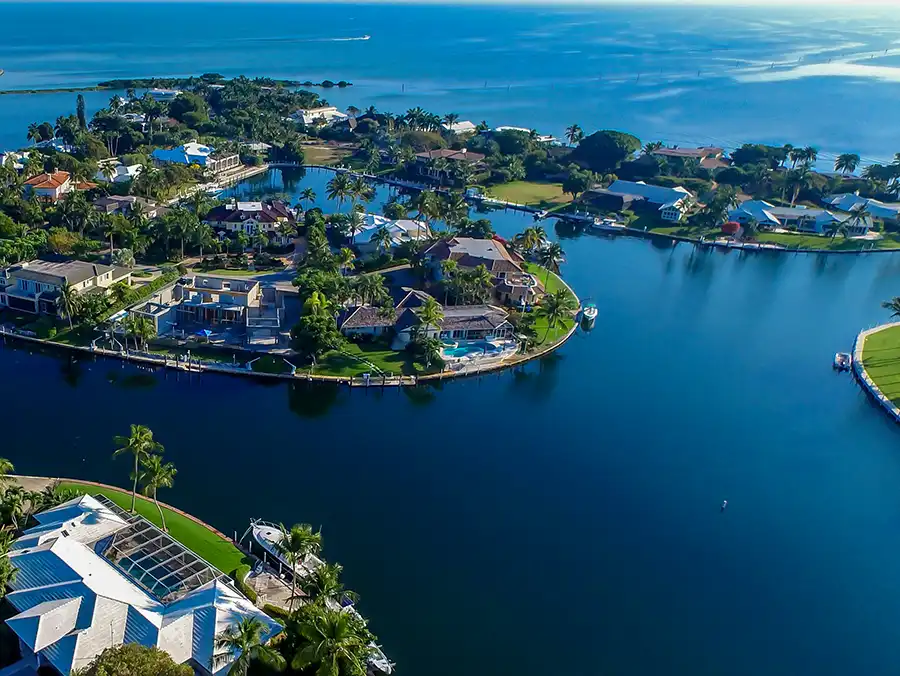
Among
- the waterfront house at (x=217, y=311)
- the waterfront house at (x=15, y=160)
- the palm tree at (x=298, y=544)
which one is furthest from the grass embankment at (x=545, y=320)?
the waterfront house at (x=15, y=160)

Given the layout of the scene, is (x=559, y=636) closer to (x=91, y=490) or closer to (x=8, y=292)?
(x=91, y=490)

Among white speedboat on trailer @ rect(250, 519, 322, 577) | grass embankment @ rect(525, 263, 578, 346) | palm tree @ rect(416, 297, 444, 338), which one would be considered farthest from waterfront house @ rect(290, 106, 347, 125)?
white speedboat on trailer @ rect(250, 519, 322, 577)

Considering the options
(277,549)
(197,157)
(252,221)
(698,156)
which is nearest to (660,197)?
(698,156)

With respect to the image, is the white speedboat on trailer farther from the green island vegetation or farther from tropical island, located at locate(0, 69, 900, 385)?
the green island vegetation

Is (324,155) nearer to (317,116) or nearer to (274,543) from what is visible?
(317,116)

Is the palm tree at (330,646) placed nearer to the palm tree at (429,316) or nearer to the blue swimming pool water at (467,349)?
the palm tree at (429,316)

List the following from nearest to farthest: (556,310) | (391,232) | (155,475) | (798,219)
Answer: (155,475) < (556,310) < (391,232) < (798,219)

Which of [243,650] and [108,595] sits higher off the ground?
[243,650]
